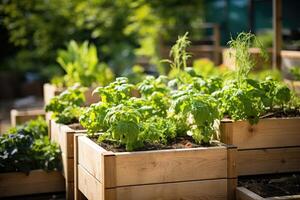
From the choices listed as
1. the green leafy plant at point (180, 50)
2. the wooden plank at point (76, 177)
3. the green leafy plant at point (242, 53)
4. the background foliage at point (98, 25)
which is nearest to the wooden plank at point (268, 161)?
the green leafy plant at point (242, 53)

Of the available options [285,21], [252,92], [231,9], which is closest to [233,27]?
[231,9]

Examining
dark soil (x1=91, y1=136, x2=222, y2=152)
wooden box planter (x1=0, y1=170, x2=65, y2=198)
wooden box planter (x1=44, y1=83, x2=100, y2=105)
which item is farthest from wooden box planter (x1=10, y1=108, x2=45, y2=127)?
dark soil (x1=91, y1=136, x2=222, y2=152)

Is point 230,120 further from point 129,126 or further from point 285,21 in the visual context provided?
point 285,21

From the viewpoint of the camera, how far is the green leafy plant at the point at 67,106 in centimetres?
518

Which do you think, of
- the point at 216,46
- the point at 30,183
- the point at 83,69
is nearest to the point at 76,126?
the point at 30,183

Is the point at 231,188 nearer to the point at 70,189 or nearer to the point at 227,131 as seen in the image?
the point at 227,131

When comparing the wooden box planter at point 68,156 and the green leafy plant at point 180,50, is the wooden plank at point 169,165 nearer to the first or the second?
the wooden box planter at point 68,156

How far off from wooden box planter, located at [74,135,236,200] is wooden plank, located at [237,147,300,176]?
35cm

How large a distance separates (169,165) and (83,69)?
9.82 ft

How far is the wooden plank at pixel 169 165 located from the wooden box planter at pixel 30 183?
4.10 feet

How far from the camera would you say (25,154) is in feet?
16.4

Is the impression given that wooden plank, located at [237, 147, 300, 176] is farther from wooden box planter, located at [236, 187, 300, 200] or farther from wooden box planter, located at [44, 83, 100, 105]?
wooden box planter, located at [44, 83, 100, 105]

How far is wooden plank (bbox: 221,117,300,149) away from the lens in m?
4.24

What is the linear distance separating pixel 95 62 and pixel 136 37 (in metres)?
5.97
